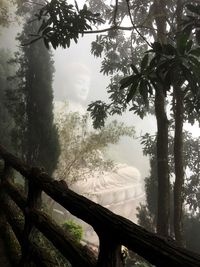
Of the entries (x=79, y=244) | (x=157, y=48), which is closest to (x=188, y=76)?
(x=157, y=48)

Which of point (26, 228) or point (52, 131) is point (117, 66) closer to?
point (52, 131)

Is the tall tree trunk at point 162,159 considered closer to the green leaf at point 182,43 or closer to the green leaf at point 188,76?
the green leaf at point 188,76

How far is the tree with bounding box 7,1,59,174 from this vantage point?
43.2 ft

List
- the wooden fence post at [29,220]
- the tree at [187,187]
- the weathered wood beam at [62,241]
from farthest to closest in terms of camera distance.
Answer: the tree at [187,187] < the wooden fence post at [29,220] < the weathered wood beam at [62,241]

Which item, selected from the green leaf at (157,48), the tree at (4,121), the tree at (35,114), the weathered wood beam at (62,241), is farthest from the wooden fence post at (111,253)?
the tree at (4,121)

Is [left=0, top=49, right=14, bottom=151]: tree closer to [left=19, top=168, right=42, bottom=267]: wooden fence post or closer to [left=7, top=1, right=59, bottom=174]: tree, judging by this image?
[left=7, top=1, right=59, bottom=174]: tree

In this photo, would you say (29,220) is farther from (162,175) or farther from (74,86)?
(74,86)

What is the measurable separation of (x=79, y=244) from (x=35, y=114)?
37.0ft

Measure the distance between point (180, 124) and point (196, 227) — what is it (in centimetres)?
803

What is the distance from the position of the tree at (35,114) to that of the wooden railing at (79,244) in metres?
9.39

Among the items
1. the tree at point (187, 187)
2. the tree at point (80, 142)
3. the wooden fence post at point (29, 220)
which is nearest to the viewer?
the wooden fence post at point (29, 220)

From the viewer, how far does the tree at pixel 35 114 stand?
13164mm

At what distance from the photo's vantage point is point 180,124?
6.25m

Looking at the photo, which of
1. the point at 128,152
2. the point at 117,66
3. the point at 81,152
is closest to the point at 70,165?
the point at 81,152
